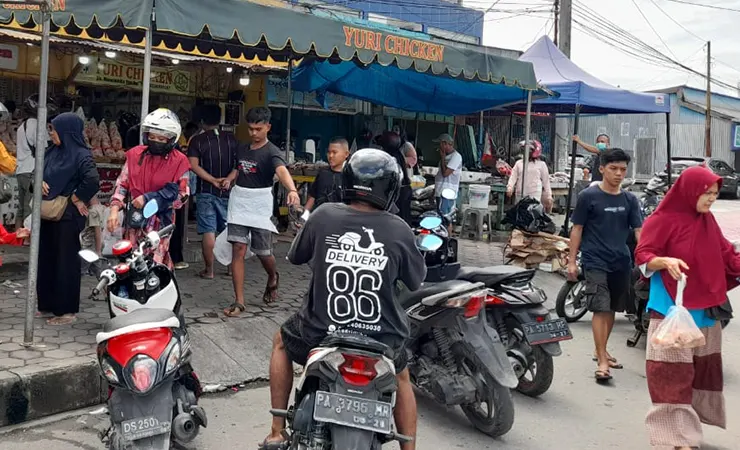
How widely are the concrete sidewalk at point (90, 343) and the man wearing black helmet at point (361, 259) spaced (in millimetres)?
2039

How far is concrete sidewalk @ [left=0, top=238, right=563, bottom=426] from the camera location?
448cm

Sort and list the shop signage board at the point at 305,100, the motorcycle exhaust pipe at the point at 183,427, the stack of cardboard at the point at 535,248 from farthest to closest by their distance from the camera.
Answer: the shop signage board at the point at 305,100 < the stack of cardboard at the point at 535,248 < the motorcycle exhaust pipe at the point at 183,427

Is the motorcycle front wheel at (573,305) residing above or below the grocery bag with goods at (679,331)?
below

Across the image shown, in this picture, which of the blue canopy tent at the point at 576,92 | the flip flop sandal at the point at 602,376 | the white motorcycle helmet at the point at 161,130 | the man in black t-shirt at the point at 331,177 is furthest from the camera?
the blue canopy tent at the point at 576,92

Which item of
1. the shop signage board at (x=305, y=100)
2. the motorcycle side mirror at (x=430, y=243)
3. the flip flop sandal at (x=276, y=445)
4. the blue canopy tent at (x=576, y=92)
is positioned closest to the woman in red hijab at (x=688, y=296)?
the motorcycle side mirror at (x=430, y=243)

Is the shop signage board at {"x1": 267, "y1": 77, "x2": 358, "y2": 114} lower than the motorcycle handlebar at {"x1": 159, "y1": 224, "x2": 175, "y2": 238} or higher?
higher

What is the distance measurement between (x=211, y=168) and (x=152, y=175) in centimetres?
179

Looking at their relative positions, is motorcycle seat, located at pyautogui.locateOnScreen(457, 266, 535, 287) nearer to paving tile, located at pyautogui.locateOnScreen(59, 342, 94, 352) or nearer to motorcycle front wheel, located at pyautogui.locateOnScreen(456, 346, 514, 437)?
motorcycle front wheel, located at pyautogui.locateOnScreen(456, 346, 514, 437)

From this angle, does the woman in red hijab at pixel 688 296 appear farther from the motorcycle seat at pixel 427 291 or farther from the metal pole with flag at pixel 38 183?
the metal pole with flag at pixel 38 183

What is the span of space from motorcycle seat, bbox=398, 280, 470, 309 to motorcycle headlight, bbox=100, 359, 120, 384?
1799mm

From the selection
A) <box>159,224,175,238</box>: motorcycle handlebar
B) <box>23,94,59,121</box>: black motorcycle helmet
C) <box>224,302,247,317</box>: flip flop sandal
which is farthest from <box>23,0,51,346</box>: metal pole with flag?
<box>23,94,59,121</box>: black motorcycle helmet

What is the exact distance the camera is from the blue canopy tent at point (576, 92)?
39.3ft

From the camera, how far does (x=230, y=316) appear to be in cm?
621

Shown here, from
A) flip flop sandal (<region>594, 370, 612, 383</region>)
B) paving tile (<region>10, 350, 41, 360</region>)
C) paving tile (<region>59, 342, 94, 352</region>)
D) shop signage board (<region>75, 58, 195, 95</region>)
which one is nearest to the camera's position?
paving tile (<region>10, 350, 41, 360</region>)
